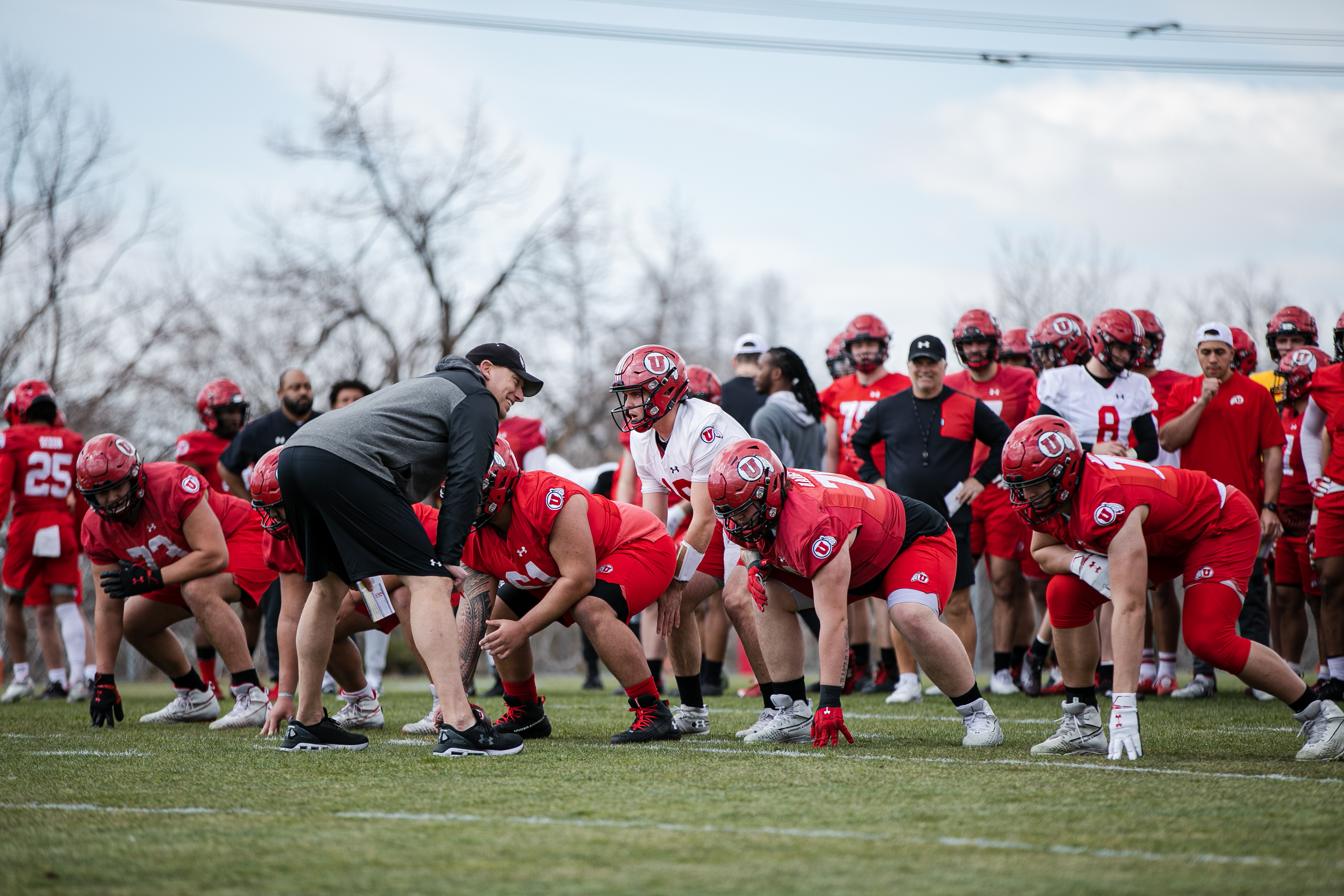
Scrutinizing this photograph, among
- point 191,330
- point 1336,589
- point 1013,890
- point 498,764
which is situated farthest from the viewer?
point 191,330

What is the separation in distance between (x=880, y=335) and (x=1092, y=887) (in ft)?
23.5

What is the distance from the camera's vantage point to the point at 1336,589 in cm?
773

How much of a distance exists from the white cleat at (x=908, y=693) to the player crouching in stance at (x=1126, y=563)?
2.64 meters

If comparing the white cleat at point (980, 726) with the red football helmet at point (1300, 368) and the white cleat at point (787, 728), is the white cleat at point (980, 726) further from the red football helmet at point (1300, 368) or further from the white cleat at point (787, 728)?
the red football helmet at point (1300, 368)

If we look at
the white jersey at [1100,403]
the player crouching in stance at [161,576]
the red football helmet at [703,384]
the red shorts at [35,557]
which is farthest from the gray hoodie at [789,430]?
the red shorts at [35,557]

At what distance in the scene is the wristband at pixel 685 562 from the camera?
20.7ft

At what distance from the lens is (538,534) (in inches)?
226

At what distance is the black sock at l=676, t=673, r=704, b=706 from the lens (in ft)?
21.0

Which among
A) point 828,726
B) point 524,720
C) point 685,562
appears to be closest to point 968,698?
point 828,726

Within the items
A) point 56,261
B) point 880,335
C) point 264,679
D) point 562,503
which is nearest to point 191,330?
point 56,261

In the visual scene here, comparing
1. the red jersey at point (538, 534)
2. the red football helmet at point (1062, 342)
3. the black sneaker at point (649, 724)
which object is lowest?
the black sneaker at point (649, 724)

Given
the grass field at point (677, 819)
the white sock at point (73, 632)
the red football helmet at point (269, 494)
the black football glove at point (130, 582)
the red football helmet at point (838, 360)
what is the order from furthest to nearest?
the red football helmet at point (838, 360)
the white sock at point (73, 632)
the black football glove at point (130, 582)
the red football helmet at point (269, 494)
the grass field at point (677, 819)

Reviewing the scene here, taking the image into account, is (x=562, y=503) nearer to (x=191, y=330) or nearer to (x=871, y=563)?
(x=871, y=563)

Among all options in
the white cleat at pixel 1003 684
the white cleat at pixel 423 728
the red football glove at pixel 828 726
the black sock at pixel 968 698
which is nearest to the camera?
the red football glove at pixel 828 726
